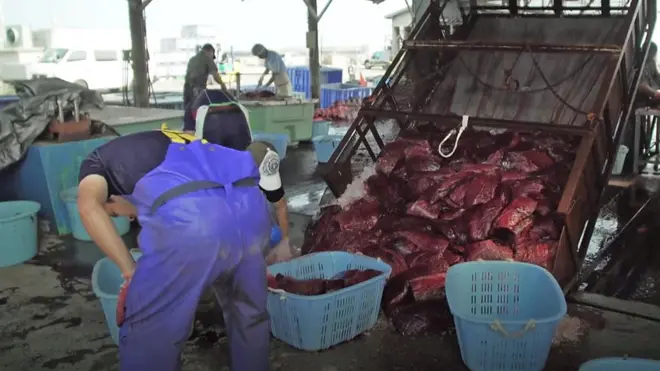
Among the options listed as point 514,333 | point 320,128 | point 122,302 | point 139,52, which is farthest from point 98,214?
point 320,128

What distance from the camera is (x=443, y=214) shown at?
4059mm

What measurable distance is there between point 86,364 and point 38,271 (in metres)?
1.70

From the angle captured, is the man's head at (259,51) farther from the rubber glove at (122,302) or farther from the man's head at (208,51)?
the rubber glove at (122,302)

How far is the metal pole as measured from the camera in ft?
37.1

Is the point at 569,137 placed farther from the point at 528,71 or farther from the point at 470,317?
the point at 470,317

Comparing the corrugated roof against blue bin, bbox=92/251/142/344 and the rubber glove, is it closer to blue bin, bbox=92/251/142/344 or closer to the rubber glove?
blue bin, bbox=92/251/142/344

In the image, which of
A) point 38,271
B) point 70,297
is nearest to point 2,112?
point 38,271

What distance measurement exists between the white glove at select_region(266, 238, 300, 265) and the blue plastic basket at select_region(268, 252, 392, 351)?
0.07m

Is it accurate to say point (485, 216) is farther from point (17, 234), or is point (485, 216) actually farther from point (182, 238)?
point (17, 234)

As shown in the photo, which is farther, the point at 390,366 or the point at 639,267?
the point at 639,267

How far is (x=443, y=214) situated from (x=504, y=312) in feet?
2.98

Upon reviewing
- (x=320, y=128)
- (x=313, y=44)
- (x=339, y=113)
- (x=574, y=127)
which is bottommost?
(x=320, y=128)

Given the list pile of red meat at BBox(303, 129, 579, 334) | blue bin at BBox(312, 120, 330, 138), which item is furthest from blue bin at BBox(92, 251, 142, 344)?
blue bin at BBox(312, 120, 330, 138)

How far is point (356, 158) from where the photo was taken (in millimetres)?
5035
